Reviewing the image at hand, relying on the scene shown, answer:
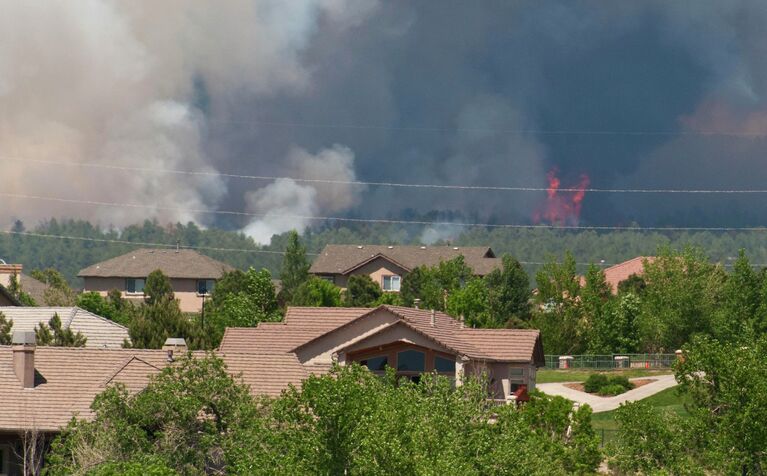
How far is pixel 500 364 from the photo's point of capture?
69625 millimetres

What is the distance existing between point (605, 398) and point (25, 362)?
4083 centimetres

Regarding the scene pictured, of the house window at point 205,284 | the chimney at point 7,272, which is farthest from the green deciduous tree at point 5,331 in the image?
the house window at point 205,284

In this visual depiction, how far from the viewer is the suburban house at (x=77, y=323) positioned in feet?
267

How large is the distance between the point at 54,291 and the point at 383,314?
69441mm

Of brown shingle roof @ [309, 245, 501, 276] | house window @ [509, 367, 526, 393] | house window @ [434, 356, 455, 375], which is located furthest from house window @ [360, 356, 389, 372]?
brown shingle roof @ [309, 245, 501, 276]

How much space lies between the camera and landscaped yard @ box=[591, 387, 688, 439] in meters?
73.4

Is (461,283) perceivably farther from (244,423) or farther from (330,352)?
(244,423)

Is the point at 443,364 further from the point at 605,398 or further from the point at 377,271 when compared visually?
the point at 377,271

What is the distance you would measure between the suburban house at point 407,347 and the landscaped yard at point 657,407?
16.3 ft

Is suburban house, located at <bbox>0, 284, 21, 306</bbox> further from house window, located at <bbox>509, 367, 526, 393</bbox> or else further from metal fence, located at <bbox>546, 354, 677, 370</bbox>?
house window, located at <bbox>509, 367, 526, 393</bbox>

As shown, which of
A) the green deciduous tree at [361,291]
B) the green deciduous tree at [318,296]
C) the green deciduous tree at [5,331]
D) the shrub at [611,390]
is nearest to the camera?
the green deciduous tree at [5,331]

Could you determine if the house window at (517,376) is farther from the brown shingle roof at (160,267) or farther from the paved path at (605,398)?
the brown shingle roof at (160,267)

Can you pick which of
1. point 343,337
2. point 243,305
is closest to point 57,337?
point 343,337

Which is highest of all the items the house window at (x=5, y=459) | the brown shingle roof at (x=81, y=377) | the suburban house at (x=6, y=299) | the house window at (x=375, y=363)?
the suburban house at (x=6, y=299)
